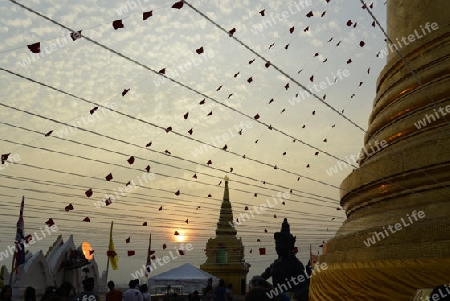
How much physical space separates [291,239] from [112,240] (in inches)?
686

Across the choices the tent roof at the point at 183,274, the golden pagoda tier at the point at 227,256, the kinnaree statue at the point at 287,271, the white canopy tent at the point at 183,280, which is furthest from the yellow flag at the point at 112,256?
the golden pagoda tier at the point at 227,256

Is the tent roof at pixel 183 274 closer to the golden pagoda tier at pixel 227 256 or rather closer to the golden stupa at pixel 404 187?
the golden pagoda tier at pixel 227 256

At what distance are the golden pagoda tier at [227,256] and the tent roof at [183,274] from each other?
15.9m

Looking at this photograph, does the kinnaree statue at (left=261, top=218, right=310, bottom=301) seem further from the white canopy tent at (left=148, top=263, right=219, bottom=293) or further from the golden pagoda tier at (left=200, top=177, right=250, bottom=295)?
the golden pagoda tier at (left=200, top=177, right=250, bottom=295)

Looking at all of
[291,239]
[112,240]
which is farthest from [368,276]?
[112,240]

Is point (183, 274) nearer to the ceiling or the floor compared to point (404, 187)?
nearer to the ceiling

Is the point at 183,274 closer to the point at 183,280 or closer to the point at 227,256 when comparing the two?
the point at 183,280

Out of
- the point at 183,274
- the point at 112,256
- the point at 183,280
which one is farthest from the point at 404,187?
the point at 183,274

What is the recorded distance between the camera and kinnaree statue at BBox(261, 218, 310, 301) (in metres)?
13.5

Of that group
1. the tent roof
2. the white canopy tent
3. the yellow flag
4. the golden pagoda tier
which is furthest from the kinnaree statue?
the golden pagoda tier

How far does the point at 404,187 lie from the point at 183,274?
25.3 meters

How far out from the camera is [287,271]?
14766mm

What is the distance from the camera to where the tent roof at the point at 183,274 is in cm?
3130

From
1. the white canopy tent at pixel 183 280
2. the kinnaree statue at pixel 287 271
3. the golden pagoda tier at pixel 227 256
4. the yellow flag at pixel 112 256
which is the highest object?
the golden pagoda tier at pixel 227 256
